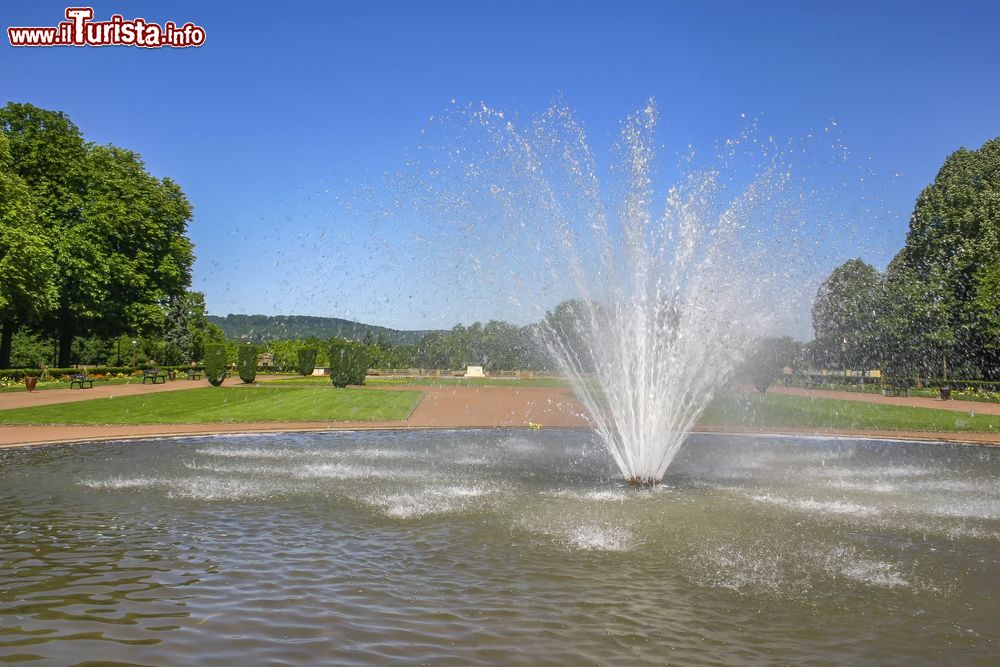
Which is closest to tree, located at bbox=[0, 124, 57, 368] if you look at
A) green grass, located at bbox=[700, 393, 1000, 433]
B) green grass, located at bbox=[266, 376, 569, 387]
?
green grass, located at bbox=[266, 376, 569, 387]

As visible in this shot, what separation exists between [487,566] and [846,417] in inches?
1020

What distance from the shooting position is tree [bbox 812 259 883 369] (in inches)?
2381

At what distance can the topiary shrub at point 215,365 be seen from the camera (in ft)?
152

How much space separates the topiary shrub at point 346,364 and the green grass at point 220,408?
6.98m

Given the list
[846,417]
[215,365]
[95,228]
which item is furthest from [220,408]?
[846,417]

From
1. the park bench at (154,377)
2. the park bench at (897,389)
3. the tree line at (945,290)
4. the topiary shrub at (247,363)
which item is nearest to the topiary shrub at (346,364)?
the topiary shrub at (247,363)

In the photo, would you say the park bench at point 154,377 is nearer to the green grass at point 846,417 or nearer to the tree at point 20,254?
the tree at point 20,254

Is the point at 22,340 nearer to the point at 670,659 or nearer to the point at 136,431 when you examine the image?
the point at 136,431

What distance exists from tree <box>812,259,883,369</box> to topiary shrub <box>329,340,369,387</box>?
40.0 meters

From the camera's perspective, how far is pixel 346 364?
47.7m

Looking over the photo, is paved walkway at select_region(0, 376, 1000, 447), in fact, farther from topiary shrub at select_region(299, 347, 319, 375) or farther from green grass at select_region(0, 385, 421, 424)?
topiary shrub at select_region(299, 347, 319, 375)

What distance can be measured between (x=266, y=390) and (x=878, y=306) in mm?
47381

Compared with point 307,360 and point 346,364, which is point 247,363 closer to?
point 346,364

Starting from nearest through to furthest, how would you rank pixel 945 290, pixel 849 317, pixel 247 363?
pixel 945 290 → pixel 247 363 → pixel 849 317
